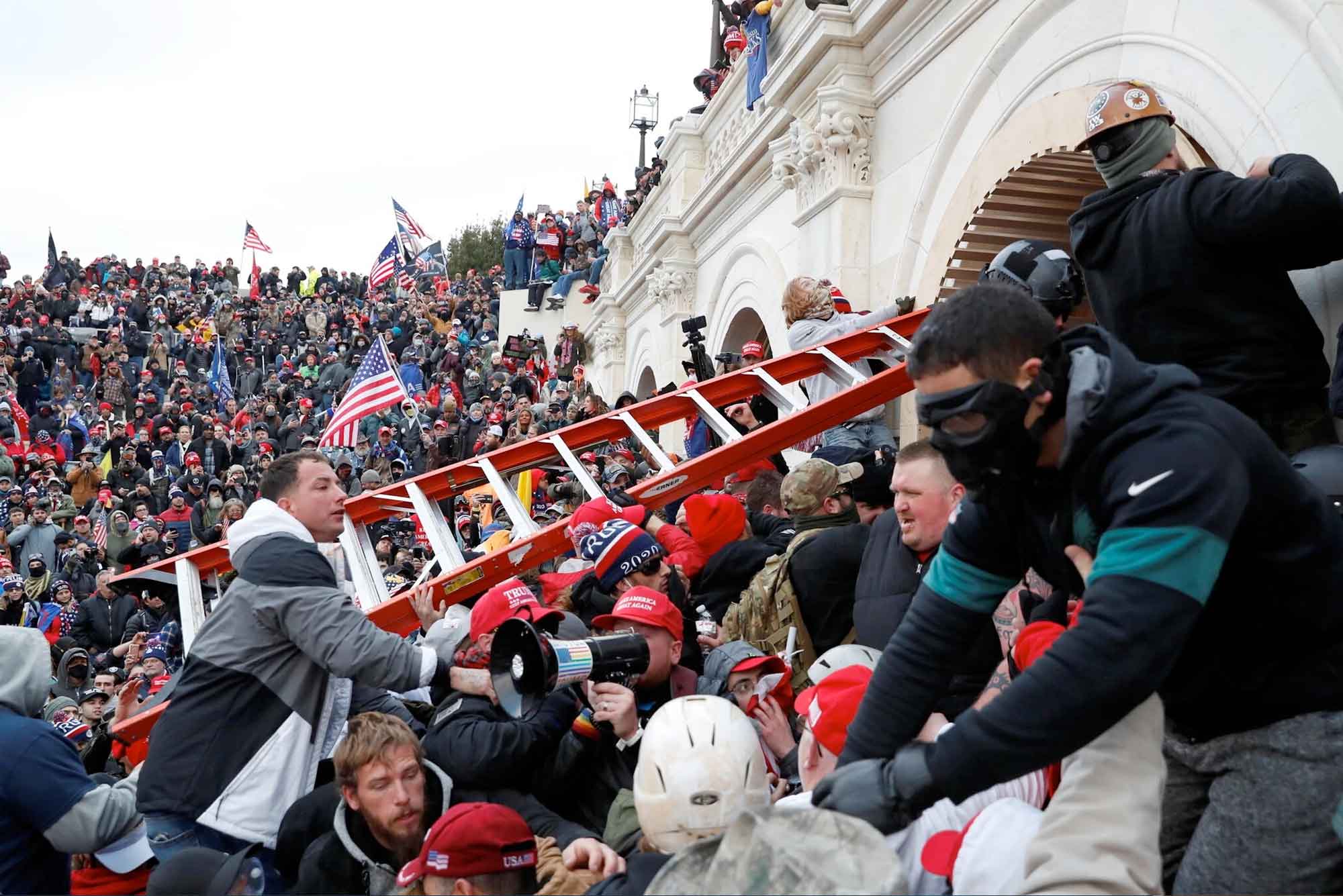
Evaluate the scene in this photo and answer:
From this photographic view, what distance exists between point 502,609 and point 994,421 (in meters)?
2.70

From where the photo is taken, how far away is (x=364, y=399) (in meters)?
11.4

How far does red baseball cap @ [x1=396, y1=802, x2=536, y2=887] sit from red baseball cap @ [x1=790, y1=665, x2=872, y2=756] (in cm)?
88

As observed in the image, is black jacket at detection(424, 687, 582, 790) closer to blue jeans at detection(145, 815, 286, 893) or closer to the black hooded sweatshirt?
blue jeans at detection(145, 815, 286, 893)

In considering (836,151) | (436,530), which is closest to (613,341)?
(836,151)

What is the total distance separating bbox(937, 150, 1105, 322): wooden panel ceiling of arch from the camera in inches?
285

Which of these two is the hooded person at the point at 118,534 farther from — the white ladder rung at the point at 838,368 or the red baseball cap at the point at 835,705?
the red baseball cap at the point at 835,705

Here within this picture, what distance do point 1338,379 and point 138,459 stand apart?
19.6 m

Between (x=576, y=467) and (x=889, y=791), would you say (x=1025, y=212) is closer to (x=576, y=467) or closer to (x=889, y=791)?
(x=576, y=467)

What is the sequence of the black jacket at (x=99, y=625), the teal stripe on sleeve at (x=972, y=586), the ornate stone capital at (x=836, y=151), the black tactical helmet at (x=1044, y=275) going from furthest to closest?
the black jacket at (x=99, y=625), the ornate stone capital at (x=836, y=151), the black tactical helmet at (x=1044, y=275), the teal stripe on sleeve at (x=972, y=586)

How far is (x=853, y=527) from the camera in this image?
4.40 metres

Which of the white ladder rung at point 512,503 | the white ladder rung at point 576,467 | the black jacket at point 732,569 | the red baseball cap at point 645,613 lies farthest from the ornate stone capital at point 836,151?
the red baseball cap at point 645,613

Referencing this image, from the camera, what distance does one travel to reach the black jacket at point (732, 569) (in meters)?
5.05

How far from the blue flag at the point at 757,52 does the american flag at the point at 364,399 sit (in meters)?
5.08

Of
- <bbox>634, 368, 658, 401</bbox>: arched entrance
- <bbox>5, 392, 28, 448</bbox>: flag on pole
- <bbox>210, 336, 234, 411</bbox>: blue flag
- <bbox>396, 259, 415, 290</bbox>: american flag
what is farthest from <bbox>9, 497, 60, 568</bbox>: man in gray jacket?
<bbox>396, 259, 415, 290</bbox>: american flag
